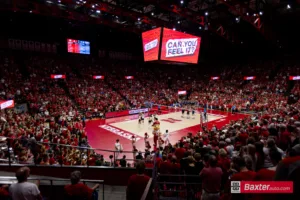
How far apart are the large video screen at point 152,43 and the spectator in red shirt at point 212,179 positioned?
14.1m

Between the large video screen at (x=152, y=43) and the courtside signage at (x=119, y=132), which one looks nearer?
the courtside signage at (x=119, y=132)

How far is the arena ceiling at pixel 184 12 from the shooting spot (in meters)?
20.0

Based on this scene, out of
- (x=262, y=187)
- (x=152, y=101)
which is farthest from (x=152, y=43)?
(x=262, y=187)

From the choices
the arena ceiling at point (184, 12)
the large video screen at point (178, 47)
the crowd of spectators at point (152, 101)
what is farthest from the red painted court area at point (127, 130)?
the arena ceiling at point (184, 12)

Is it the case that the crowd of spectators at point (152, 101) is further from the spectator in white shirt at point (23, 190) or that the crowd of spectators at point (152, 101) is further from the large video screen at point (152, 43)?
the large video screen at point (152, 43)

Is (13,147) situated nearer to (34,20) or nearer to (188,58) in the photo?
(188,58)

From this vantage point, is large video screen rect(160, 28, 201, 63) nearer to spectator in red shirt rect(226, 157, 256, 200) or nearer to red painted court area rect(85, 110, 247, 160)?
red painted court area rect(85, 110, 247, 160)

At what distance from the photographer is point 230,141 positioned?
7.29 m

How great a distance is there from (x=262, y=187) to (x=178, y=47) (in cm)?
1568

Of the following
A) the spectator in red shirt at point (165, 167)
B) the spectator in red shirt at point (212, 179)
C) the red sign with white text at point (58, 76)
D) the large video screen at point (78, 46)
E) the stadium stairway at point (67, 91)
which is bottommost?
the spectator in red shirt at point (165, 167)

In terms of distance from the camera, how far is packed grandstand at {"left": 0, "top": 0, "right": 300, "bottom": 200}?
363 cm

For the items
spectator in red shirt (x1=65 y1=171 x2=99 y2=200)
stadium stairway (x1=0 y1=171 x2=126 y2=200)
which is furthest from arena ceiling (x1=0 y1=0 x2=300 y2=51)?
spectator in red shirt (x1=65 y1=171 x2=99 y2=200)

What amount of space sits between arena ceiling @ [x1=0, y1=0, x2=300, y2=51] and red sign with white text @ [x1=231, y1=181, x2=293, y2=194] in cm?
1919

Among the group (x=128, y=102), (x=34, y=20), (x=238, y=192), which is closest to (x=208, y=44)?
(x=128, y=102)
